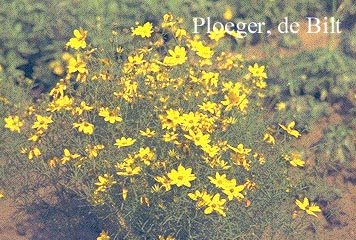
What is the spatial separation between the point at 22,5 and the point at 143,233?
92.9 inches

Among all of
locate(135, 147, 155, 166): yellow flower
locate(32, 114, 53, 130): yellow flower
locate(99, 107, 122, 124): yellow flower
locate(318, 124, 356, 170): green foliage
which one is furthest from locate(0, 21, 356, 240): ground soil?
locate(135, 147, 155, 166): yellow flower

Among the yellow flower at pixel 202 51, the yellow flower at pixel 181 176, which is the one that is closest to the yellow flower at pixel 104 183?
the yellow flower at pixel 181 176

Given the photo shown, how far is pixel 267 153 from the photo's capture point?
11.8 ft

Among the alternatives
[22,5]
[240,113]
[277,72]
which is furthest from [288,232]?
[22,5]

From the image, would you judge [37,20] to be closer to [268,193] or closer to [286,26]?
[286,26]

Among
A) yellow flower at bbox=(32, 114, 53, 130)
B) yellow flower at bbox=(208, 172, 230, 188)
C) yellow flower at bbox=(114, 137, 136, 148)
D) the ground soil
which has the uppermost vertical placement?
yellow flower at bbox=(32, 114, 53, 130)

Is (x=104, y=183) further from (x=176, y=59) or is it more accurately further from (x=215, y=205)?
(x=176, y=59)

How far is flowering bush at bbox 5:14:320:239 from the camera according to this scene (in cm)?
309

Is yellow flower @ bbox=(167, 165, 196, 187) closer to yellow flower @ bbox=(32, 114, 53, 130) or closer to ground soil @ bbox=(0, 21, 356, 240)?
yellow flower @ bbox=(32, 114, 53, 130)

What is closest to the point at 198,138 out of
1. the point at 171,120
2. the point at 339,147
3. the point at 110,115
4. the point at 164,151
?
the point at 171,120

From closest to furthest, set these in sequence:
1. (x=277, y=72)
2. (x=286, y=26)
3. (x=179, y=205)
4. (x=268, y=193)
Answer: (x=179, y=205), (x=268, y=193), (x=277, y=72), (x=286, y=26)

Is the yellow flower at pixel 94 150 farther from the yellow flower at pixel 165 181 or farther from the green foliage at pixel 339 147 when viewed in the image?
the green foliage at pixel 339 147

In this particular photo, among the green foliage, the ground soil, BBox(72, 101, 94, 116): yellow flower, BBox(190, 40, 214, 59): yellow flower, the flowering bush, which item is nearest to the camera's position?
the flowering bush

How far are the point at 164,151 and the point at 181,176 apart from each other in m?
0.25
